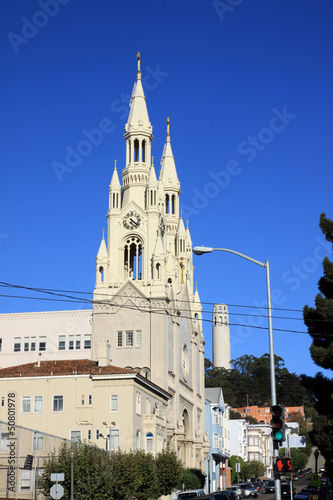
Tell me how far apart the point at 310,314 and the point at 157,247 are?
42387mm

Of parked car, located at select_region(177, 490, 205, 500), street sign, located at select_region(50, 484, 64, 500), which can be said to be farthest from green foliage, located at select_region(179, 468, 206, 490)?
street sign, located at select_region(50, 484, 64, 500)

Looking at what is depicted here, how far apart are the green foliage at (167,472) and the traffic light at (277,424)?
121 feet

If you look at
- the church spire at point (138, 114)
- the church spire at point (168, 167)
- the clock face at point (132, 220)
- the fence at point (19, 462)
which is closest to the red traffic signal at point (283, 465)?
the fence at point (19, 462)

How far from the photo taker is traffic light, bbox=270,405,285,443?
22500 mm

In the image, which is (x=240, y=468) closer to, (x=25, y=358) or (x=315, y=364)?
(x=25, y=358)

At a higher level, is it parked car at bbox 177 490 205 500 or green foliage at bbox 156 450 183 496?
green foliage at bbox 156 450 183 496

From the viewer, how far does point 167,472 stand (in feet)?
191

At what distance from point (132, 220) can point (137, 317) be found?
11.7 m

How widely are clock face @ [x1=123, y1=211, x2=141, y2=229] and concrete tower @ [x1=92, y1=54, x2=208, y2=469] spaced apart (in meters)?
0.11

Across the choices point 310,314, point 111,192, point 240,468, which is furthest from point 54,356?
point 240,468

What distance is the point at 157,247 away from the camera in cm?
7950

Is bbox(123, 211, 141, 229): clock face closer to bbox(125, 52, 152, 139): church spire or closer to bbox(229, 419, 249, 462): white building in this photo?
bbox(125, 52, 152, 139): church spire

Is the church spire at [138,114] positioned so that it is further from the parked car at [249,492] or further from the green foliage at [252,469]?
the green foliage at [252,469]

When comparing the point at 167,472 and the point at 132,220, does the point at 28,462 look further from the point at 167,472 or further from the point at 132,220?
the point at 132,220
